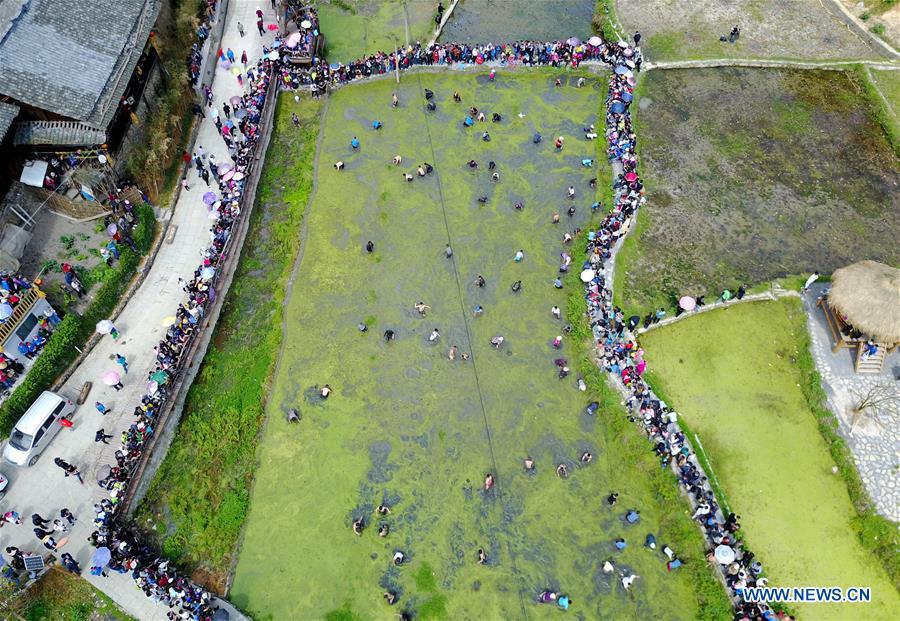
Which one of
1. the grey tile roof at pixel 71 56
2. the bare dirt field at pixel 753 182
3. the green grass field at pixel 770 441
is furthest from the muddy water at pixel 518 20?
the green grass field at pixel 770 441

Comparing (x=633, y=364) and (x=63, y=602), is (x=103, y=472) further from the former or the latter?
(x=633, y=364)

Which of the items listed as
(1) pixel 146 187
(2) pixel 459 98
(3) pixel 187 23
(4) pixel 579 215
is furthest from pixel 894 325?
(3) pixel 187 23

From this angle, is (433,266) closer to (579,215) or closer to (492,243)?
(492,243)

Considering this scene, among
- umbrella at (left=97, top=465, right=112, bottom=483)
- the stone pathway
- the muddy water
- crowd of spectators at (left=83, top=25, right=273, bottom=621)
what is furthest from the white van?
the stone pathway

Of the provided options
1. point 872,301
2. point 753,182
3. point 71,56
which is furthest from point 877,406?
point 71,56

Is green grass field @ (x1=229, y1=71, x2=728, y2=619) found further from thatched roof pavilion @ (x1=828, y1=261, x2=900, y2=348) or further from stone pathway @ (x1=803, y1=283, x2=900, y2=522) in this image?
thatched roof pavilion @ (x1=828, y1=261, x2=900, y2=348)

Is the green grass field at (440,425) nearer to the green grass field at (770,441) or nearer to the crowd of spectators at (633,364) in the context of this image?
the crowd of spectators at (633,364)
